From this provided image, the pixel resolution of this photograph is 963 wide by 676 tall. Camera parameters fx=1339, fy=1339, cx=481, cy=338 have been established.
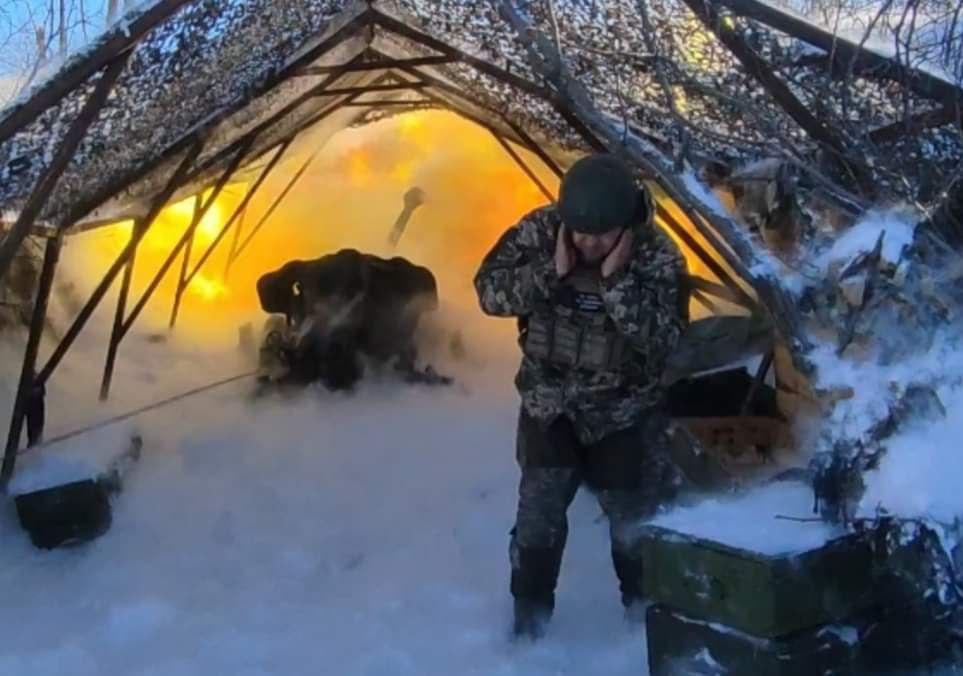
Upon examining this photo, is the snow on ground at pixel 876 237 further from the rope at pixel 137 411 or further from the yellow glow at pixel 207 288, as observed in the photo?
the yellow glow at pixel 207 288

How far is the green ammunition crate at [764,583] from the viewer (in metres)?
3.40

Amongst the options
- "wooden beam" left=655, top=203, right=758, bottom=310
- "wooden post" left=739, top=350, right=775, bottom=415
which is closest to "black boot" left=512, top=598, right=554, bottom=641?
"wooden post" left=739, top=350, right=775, bottom=415

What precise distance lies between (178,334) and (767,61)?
796cm

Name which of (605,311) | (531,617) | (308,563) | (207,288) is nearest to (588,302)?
(605,311)

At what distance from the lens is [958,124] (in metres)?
4.36

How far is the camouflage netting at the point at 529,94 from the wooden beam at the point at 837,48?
8 centimetres

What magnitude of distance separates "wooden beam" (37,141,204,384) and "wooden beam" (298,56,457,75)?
764 mm

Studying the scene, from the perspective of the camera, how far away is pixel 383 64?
771 centimetres

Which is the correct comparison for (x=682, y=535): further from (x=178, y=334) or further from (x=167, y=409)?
(x=178, y=334)

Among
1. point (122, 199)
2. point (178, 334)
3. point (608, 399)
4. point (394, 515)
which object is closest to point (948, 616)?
point (608, 399)

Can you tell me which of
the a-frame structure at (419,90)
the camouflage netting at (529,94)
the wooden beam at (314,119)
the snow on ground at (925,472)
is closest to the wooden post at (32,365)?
the a-frame structure at (419,90)

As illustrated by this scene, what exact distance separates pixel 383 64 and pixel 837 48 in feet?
11.3

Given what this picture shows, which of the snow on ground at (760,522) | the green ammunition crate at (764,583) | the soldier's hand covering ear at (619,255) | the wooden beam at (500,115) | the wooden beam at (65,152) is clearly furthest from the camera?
the wooden beam at (500,115)

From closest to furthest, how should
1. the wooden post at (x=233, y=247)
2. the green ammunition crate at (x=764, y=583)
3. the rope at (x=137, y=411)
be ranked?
the green ammunition crate at (x=764, y=583) < the rope at (x=137, y=411) < the wooden post at (x=233, y=247)
